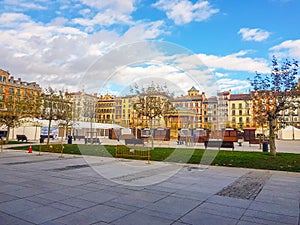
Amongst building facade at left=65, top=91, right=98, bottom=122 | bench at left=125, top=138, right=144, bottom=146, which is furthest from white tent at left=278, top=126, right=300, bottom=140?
bench at left=125, top=138, right=144, bottom=146

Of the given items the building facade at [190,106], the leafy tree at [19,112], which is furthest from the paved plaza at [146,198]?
the leafy tree at [19,112]

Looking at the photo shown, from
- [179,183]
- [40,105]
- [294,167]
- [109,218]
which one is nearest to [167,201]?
[109,218]

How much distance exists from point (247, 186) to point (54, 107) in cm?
1837

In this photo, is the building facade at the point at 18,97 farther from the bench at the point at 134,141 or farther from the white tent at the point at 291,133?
the white tent at the point at 291,133

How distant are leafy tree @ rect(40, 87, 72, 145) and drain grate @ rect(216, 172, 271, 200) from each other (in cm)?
1690

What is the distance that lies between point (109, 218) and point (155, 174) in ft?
15.1

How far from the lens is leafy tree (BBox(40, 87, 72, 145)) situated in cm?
2153

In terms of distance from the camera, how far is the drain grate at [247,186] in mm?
6184

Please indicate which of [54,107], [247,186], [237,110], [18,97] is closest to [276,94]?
[247,186]

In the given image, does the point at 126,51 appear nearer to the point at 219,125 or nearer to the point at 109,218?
the point at 109,218

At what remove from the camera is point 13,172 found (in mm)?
8828

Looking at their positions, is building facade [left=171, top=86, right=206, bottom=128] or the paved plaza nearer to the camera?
the paved plaza

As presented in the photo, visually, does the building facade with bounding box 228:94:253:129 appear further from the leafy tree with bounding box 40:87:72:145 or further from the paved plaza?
the paved plaza

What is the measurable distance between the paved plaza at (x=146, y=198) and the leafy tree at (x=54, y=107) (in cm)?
1332
